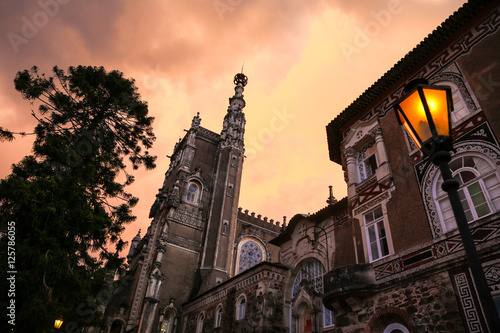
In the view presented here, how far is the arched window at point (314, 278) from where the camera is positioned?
45.3ft

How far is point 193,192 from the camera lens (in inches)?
1421

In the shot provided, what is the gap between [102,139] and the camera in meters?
16.0

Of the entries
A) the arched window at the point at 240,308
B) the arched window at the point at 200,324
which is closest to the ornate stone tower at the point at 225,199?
the arched window at the point at 200,324

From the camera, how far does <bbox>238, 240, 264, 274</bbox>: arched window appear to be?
122 ft

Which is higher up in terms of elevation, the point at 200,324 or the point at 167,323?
the point at 167,323

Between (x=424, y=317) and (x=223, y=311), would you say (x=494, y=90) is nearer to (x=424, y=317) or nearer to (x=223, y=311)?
(x=424, y=317)

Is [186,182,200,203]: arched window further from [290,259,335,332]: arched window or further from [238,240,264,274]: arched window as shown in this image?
[290,259,335,332]: arched window

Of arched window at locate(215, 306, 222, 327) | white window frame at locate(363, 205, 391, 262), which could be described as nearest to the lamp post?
white window frame at locate(363, 205, 391, 262)

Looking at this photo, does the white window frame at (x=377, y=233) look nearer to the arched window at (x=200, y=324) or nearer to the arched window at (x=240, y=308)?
the arched window at (x=240, y=308)

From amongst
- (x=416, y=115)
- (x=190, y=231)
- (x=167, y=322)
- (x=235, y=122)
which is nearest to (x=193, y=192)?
(x=190, y=231)

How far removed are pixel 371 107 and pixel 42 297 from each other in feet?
48.4

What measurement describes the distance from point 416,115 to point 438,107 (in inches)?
10.6

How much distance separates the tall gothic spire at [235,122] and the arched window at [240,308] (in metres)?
23.6

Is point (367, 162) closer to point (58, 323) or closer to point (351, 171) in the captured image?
point (351, 171)
